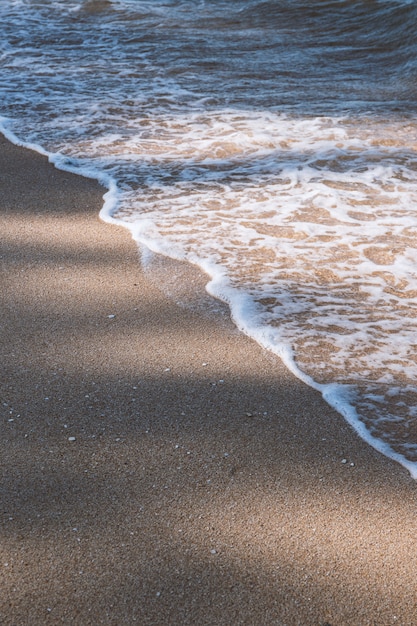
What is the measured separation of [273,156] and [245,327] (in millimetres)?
1959

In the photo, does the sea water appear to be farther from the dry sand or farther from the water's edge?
the dry sand

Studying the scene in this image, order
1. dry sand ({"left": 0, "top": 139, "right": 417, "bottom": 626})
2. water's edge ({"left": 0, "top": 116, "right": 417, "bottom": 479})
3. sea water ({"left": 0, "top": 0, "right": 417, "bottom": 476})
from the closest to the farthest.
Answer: dry sand ({"left": 0, "top": 139, "right": 417, "bottom": 626}) → water's edge ({"left": 0, "top": 116, "right": 417, "bottom": 479}) → sea water ({"left": 0, "top": 0, "right": 417, "bottom": 476})

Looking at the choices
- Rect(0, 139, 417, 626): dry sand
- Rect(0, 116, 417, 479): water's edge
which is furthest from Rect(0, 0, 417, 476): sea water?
Rect(0, 139, 417, 626): dry sand

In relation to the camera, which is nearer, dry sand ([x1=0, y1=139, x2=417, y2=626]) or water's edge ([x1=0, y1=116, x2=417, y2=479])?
dry sand ([x1=0, y1=139, x2=417, y2=626])

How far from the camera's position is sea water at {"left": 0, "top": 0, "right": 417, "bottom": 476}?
2.51m

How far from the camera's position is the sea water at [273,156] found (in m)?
2.51

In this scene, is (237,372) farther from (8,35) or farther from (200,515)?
(8,35)

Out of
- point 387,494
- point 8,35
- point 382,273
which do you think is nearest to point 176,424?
point 387,494

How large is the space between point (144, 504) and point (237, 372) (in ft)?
2.08

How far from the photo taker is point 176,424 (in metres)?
2.07

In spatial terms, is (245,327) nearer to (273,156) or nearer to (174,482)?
(174,482)

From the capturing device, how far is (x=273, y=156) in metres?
4.24

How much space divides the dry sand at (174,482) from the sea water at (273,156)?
18 cm

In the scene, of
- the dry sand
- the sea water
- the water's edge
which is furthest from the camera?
the sea water
